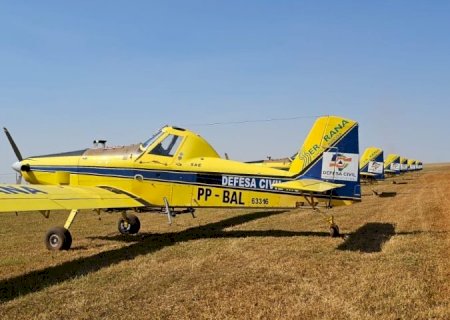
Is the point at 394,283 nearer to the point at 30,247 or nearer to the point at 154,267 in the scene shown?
the point at 154,267

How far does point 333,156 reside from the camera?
35.6ft

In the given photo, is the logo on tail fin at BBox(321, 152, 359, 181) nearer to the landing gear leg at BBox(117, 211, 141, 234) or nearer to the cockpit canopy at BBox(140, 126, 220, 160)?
the cockpit canopy at BBox(140, 126, 220, 160)

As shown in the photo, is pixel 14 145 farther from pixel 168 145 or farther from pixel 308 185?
pixel 308 185

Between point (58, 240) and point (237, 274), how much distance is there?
5073mm

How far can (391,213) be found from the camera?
1619 cm

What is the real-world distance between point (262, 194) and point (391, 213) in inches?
301

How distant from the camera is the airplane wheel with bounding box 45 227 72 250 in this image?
1001 cm

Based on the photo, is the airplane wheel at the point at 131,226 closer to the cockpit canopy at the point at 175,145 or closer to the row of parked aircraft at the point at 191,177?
the row of parked aircraft at the point at 191,177

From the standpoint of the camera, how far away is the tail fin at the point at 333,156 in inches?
420

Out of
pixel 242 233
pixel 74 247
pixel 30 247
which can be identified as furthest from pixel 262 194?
pixel 30 247

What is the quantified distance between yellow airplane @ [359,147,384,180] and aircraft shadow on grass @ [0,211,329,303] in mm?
26105

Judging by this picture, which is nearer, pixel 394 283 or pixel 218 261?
pixel 394 283

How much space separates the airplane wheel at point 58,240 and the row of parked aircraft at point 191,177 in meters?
0.02


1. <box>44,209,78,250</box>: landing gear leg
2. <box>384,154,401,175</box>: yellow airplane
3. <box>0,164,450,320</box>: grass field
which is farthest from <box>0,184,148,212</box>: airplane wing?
<box>384,154,401,175</box>: yellow airplane
